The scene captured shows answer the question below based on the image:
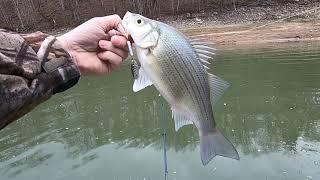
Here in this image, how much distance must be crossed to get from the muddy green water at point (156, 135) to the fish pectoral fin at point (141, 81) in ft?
17.2

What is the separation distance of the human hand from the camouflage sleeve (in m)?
0.55

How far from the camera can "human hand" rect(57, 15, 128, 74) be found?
3.08 metres

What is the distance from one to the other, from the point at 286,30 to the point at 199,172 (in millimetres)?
16677

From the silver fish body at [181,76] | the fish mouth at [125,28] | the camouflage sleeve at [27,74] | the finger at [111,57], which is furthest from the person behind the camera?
the finger at [111,57]

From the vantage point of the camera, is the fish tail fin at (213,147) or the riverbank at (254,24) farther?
the riverbank at (254,24)

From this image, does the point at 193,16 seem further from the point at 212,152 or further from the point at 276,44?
the point at 212,152

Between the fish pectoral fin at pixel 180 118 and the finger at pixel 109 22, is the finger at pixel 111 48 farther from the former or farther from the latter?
the fish pectoral fin at pixel 180 118

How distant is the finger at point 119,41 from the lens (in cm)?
296

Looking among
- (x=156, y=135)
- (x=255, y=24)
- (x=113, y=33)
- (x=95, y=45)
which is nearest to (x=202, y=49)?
(x=113, y=33)

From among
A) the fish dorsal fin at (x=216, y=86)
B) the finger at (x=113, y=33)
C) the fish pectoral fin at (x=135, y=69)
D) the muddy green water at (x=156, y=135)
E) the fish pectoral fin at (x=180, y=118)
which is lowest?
the muddy green water at (x=156, y=135)

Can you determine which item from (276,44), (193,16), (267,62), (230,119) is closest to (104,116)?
(230,119)

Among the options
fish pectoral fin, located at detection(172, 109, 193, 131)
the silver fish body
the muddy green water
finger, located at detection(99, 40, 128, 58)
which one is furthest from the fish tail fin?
the muddy green water

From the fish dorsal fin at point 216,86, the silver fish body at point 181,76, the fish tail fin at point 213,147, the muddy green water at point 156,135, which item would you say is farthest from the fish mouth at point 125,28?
the muddy green water at point 156,135

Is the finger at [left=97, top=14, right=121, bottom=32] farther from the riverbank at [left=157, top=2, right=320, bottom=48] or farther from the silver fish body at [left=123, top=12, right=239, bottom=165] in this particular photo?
the riverbank at [left=157, top=2, right=320, bottom=48]
